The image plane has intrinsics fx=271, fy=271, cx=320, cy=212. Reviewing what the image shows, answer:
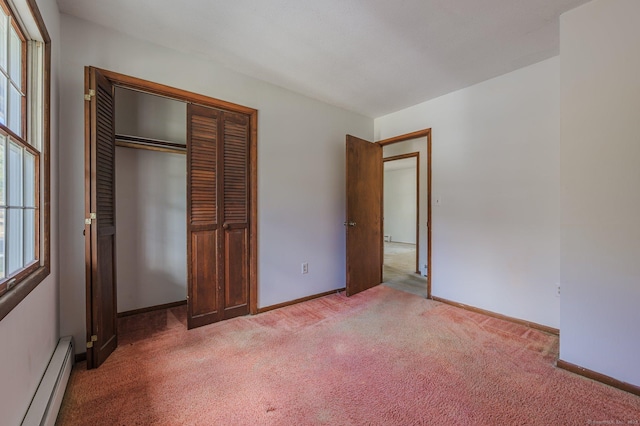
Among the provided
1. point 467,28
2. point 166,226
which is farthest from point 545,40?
point 166,226

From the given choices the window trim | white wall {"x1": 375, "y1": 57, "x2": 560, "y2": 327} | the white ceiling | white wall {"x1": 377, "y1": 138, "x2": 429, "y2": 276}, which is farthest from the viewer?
white wall {"x1": 377, "y1": 138, "x2": 429, "y2": 276}

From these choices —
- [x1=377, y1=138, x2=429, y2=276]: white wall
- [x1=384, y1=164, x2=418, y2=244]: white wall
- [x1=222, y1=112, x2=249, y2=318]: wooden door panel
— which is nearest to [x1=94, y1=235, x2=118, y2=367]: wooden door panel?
[x1=222, y1=112, x2=249, y2=318]: wooden door panel

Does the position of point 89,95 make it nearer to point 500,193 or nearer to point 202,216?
point 202,216

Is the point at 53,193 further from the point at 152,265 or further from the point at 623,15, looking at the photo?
the point at 623,15

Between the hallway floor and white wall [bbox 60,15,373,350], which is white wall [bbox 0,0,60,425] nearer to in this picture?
white wall [bbox 60,15,373,350]

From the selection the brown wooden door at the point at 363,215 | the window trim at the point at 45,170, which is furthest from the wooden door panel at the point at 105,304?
the brown wooden door at the point at 363,215

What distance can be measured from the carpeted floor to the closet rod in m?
1.71

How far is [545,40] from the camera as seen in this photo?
6.88ft

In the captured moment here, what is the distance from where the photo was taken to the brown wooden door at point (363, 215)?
10.9ft

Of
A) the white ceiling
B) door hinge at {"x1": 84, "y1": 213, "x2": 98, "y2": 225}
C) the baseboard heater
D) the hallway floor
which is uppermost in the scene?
the white ceiling

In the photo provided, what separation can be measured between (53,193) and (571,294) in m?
3.44

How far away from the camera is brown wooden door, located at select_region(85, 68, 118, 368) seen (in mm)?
1804

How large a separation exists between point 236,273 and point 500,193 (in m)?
2.74

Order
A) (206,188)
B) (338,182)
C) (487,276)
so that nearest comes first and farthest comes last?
(206,188)
(487,276)
(338,182)
